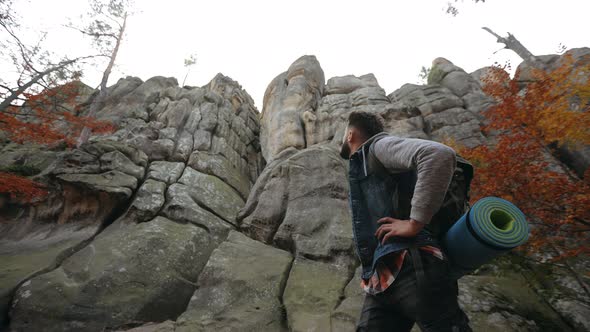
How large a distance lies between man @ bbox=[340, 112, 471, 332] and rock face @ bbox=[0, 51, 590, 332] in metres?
3.66

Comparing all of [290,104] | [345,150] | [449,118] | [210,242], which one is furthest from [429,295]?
[290,104]

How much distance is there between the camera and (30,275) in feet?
23.1

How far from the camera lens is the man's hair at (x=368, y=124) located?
10.4ft

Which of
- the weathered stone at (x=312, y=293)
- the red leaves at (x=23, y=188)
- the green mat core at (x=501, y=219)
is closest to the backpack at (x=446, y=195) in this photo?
the green mat core at (x=501, y=219)

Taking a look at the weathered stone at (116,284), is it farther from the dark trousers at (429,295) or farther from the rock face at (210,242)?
the dark trousers at (429,295)

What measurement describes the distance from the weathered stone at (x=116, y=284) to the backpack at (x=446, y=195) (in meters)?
7.02

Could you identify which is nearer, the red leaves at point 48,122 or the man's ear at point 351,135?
the man's ear at point 351,135

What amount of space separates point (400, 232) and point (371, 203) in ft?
1.86

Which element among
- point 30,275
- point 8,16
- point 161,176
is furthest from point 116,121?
point 30,275

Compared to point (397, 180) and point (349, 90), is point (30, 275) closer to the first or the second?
point (397, 180)

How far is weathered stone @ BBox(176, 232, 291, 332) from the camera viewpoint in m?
5.91

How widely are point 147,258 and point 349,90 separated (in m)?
19.5

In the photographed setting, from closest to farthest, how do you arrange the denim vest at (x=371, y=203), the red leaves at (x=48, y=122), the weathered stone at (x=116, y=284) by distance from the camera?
1. the denim vest at (x=371, y=203)
2. the weathered stone at (x=116, y=284)
3. the red leaves at (x=48, y=122)

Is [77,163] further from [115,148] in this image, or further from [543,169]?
[543,169]
